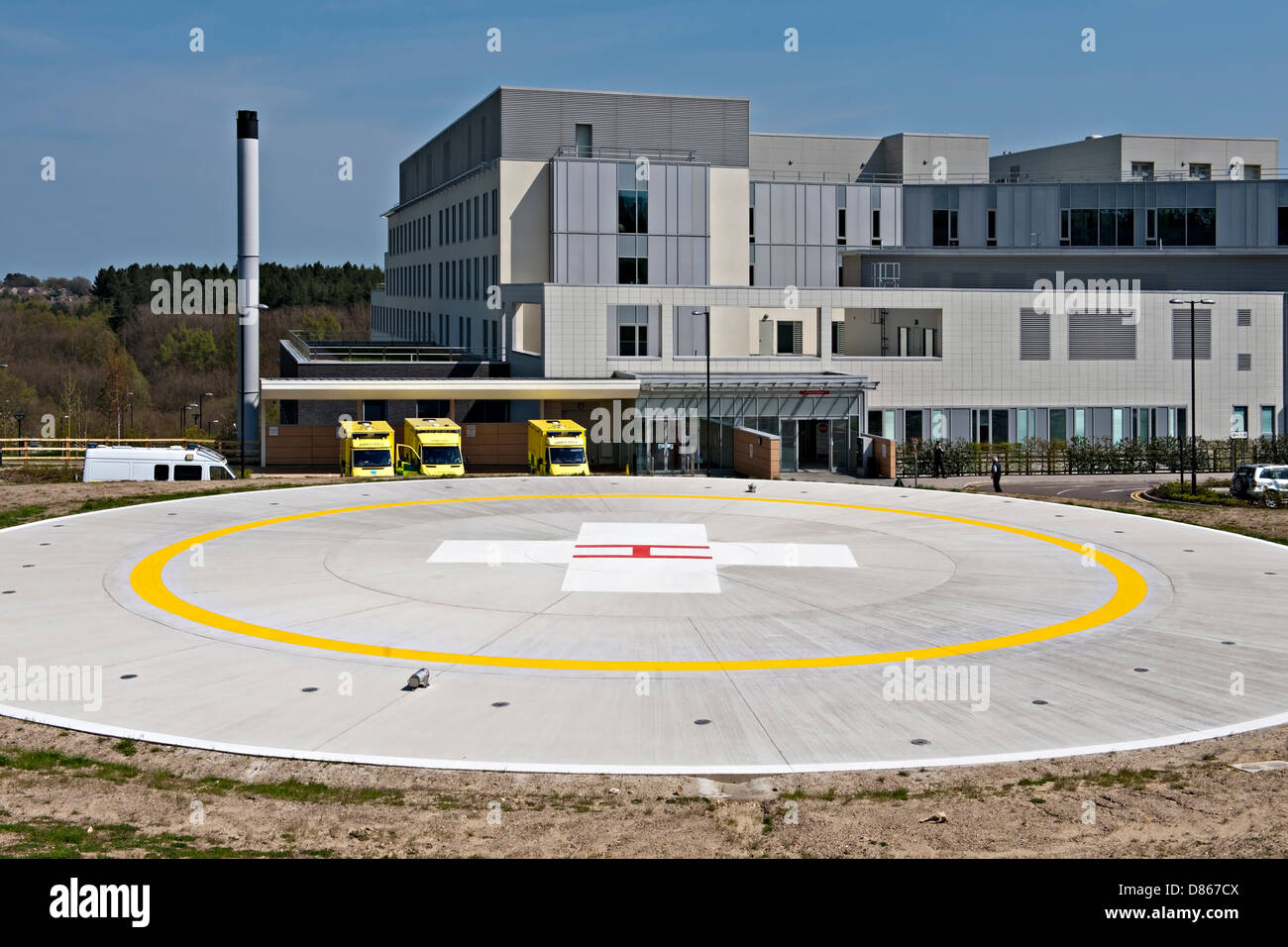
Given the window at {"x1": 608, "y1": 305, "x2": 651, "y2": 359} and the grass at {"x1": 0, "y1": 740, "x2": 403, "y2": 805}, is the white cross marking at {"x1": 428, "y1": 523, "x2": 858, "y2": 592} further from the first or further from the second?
the window at {"x1": 608, "y1": 305, "x2": 651, "y2": 359}

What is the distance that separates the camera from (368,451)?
53.5m

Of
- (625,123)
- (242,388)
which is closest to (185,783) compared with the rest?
(242,388)

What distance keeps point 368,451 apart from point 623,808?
40.3 m

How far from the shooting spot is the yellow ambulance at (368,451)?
5334 cm

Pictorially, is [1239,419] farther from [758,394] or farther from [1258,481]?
[758,394]

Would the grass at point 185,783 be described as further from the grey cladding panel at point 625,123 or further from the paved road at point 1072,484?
the grey cladding panel at point 625,123

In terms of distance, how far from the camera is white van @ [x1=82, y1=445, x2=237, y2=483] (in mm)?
46956

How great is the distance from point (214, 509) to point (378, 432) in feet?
56.0

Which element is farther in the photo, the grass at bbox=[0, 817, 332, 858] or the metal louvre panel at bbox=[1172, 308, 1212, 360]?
the metal louvre panel at bbox=[1172, 308, 1212, 360]

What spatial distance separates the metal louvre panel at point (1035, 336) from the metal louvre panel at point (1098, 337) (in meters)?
1.43

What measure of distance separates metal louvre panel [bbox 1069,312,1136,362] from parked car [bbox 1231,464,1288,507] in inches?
860

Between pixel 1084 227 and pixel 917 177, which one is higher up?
pixel 917 177

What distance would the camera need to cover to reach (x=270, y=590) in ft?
86.9

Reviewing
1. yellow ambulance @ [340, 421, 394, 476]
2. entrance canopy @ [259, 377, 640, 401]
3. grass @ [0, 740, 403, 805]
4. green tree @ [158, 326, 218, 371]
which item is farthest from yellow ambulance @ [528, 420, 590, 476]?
green tree @ [158, 326, 218, 371]
